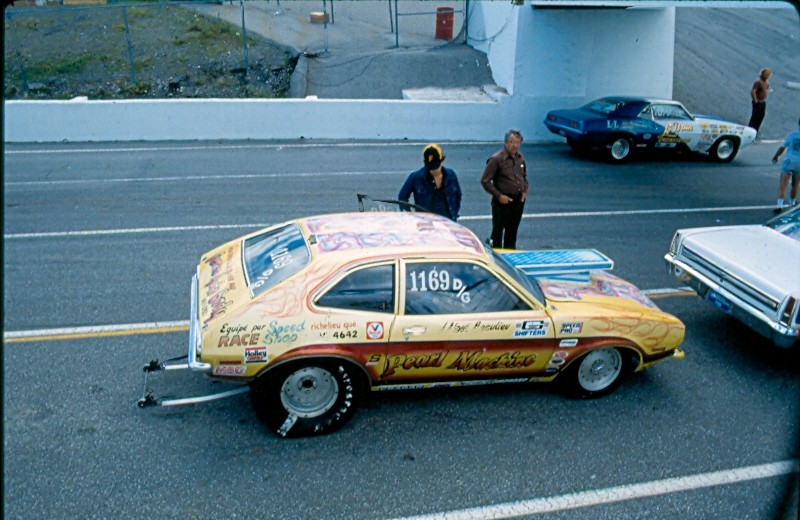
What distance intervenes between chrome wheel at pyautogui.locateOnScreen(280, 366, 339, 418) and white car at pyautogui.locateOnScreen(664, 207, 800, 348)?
12.4ft

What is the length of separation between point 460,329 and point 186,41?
65.0 feet

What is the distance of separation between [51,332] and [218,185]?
18.5 ft

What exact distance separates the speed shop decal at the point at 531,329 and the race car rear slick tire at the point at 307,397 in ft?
4.18

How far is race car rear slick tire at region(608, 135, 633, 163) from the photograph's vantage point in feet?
46.1

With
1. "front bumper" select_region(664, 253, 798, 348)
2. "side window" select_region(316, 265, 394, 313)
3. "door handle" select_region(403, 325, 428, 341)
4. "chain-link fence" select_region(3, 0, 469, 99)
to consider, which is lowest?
"front bumper" select_region(664, 253, 798, 348)

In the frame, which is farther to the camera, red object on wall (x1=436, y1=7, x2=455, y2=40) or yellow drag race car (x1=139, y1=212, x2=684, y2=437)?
red object on wall (x1=436, y1=7, x2=455, y2=40)

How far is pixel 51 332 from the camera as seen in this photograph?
629 centimetres

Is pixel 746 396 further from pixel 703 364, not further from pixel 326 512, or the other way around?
pixel 326 512

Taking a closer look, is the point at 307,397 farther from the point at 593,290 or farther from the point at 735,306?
the point at 735,306

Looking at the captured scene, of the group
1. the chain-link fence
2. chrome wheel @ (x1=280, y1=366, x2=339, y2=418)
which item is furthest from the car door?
the chain-link fence

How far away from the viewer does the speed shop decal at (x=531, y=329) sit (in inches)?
200

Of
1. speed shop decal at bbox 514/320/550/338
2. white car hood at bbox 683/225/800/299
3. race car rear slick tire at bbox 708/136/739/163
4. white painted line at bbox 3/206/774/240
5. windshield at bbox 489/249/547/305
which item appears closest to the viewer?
speed shop decal at bbox 514/320/550/338

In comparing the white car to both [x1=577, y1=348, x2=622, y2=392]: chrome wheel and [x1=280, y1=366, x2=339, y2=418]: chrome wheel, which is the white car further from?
[x1=280, y1=366, x2=339, y2=418]: chrome wheel

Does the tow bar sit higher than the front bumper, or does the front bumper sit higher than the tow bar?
the front bumper
